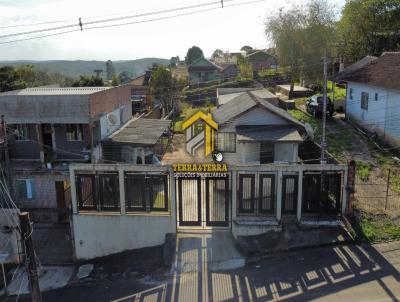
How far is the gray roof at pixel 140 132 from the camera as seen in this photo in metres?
26.1

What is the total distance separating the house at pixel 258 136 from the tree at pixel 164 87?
75.2 ft

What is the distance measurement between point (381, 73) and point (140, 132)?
17078 mm

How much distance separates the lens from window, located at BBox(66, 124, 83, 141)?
25.0 m

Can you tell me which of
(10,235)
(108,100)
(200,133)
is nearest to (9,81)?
(108,100)

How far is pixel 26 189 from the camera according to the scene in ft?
75.1

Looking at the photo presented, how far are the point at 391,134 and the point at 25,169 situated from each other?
22.1 meters

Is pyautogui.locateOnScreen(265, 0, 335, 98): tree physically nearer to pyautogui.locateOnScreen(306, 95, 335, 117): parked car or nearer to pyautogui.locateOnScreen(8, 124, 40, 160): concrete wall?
pyautogui.locateOnScreen(306, 95, 335, 117): parked car

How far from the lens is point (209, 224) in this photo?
17.5 meters

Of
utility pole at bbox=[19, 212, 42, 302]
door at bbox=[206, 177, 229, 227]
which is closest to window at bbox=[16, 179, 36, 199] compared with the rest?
door at bbox=[206, 177, 229, 227]

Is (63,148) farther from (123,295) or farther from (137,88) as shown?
(137,88)

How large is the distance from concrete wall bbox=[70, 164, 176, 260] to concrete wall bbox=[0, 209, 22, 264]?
238cm

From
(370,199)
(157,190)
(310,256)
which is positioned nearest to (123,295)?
(157,190)

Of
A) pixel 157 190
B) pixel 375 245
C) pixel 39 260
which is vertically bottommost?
pixel 39 260

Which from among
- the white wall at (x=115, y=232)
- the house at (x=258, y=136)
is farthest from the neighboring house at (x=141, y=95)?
the white wall at (x=115, y=232)
